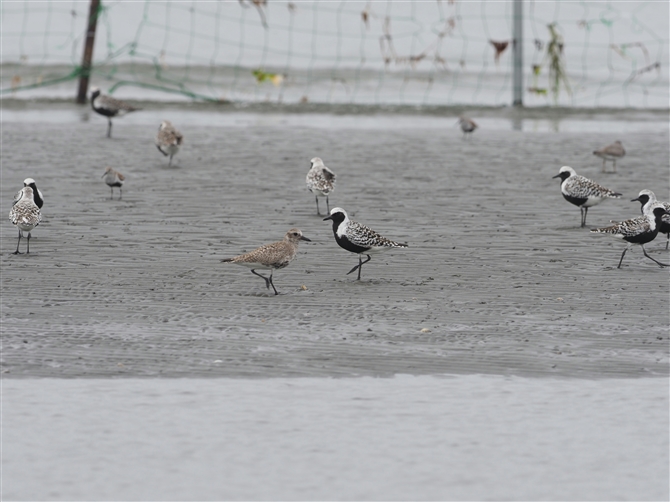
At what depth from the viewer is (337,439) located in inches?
281

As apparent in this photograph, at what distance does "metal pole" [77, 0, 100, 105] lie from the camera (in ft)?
87.9

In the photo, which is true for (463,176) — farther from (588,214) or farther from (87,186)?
(87,186)

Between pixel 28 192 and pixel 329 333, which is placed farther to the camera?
pixel 28 192

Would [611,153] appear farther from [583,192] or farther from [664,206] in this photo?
[664,206]

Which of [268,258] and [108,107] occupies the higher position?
[108,107]

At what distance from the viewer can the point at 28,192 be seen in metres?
13.0

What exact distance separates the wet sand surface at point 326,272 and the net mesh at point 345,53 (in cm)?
1020

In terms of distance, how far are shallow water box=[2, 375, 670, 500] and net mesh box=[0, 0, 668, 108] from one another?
2067 centimetres

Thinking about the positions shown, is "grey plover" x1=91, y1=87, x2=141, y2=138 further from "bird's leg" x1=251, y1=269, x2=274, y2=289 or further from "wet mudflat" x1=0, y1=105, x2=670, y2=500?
"bird's leg" x1=251, y1=269, x2=274, y2=289

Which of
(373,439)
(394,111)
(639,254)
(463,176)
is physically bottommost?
(373,439)

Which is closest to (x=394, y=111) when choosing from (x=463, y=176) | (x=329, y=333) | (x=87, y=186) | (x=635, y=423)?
(x=463, y=176)

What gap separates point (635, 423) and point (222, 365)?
280cm

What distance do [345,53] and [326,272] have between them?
27451mm

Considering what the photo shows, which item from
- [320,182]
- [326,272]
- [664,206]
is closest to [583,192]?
[664,206]
